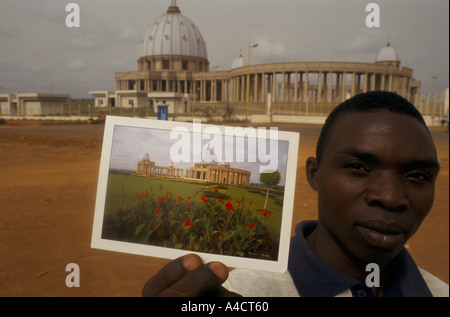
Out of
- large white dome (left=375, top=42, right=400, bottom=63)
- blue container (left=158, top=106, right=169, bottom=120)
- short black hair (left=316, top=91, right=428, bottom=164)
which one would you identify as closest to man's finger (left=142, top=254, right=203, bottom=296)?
short black hair (left=316, top=91, right=428, bottom=164)

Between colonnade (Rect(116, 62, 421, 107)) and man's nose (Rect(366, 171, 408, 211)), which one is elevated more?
colonnade (Rect(116, 62, 421, 107))

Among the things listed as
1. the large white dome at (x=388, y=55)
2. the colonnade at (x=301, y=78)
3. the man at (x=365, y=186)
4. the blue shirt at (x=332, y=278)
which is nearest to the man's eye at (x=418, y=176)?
the man at (x=365, y=186)

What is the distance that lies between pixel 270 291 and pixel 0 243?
1.15 metres

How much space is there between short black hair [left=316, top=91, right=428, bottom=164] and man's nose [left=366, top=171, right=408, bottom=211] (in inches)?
8.8

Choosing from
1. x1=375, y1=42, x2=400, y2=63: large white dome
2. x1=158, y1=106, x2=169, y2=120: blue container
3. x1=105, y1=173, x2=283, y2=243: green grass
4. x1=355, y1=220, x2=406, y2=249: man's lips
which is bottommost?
x1=355, y1=220, x2=406, y2=249: man's lips

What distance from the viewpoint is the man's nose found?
37.4 inches

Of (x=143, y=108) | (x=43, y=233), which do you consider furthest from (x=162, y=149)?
(x=43, y=233)

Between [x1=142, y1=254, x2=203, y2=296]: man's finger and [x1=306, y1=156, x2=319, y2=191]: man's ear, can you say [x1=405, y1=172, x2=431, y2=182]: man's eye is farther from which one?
→ [x1=142, y1=254, x2=203, y2=296]: man's finger

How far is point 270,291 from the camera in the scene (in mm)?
1321

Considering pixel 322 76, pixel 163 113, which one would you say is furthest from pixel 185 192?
pixel 322 76

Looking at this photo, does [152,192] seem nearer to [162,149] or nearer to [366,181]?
[162,149]

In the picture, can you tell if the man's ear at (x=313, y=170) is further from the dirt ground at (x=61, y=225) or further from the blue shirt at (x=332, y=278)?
the dirt ground at (x=61, y=225)

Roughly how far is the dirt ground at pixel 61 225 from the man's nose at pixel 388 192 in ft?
2.28

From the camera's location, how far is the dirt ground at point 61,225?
2.18m
